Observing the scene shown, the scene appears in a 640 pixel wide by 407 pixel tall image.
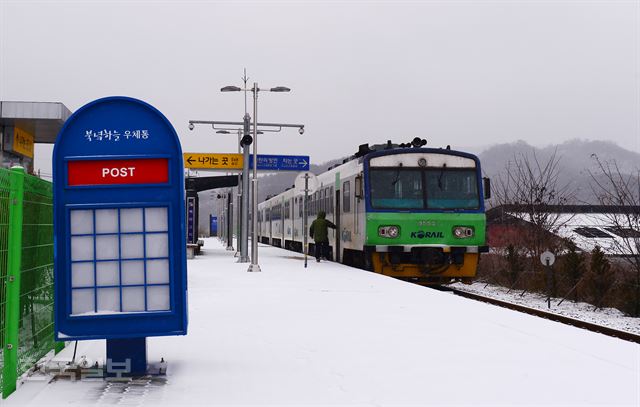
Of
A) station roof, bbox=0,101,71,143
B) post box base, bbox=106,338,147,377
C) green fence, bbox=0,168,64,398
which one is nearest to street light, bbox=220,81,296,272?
station roof, bbox=0,101,71,143

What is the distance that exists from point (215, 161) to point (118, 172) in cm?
2198

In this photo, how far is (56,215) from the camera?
548cm

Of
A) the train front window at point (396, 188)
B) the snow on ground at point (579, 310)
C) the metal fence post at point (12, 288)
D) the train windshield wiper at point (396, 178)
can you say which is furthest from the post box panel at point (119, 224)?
the train windshield wiper at point (396, 178)

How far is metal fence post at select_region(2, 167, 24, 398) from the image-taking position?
520 centimetres

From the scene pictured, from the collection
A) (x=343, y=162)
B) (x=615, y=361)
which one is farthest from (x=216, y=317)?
(x=343, y=162)

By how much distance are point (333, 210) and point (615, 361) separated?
14.9 meters

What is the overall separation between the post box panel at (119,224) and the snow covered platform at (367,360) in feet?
1.79

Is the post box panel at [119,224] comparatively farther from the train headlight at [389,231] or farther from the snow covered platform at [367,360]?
the train headlight at [389,231]

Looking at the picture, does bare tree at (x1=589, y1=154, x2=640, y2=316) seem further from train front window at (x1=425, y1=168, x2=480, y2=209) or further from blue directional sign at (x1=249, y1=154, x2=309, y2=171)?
blue directional sign at (x1=249, y1=154, x2=309, y2=171)

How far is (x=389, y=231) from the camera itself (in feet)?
55.4

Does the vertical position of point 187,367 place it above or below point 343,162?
below

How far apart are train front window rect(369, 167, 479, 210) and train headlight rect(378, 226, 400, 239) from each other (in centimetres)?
48

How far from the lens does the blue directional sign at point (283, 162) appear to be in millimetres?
27609

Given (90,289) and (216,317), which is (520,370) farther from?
(216,317)
